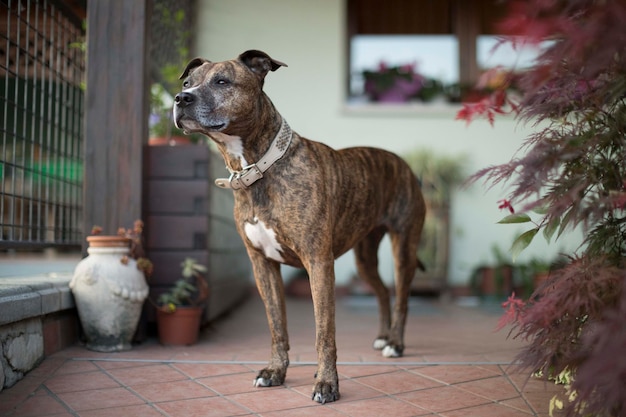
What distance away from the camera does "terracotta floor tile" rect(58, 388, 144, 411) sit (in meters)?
2.12

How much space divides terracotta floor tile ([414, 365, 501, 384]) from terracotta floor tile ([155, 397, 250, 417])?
33.5 inches

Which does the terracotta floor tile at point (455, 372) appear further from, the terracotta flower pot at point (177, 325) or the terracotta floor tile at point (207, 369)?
the terracotta flower pot at point (177, 325)

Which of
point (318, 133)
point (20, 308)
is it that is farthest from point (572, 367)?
point (318, 133)

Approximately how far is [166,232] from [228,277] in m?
1.10

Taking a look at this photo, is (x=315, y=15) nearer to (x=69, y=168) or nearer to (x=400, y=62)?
(x=400, y=62)

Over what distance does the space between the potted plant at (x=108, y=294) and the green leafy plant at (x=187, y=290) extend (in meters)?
0.22

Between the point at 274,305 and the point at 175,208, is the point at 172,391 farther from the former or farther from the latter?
the point at 175,208

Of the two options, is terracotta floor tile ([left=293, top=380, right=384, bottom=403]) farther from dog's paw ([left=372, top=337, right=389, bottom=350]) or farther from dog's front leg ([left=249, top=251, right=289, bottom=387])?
dog's paw ([left=372, top=337, right=389, bottom=350])

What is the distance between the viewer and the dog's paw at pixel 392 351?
296 centimetres

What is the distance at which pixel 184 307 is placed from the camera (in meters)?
3.25

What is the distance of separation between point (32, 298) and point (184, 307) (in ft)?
2.74

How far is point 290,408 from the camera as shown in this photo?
211 cm

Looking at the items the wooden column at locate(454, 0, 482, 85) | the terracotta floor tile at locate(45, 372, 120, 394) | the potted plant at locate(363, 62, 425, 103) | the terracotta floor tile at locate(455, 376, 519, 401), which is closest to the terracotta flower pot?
the terracotta floor tile at locate(45, 372, 120, 394)

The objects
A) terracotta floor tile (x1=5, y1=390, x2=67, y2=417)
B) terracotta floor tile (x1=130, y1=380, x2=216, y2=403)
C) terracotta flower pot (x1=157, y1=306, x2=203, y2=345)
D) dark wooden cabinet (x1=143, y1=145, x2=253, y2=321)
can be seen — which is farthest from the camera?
dark wooden cabinet (x1=143, y1=145, x2=253, y2=321)
